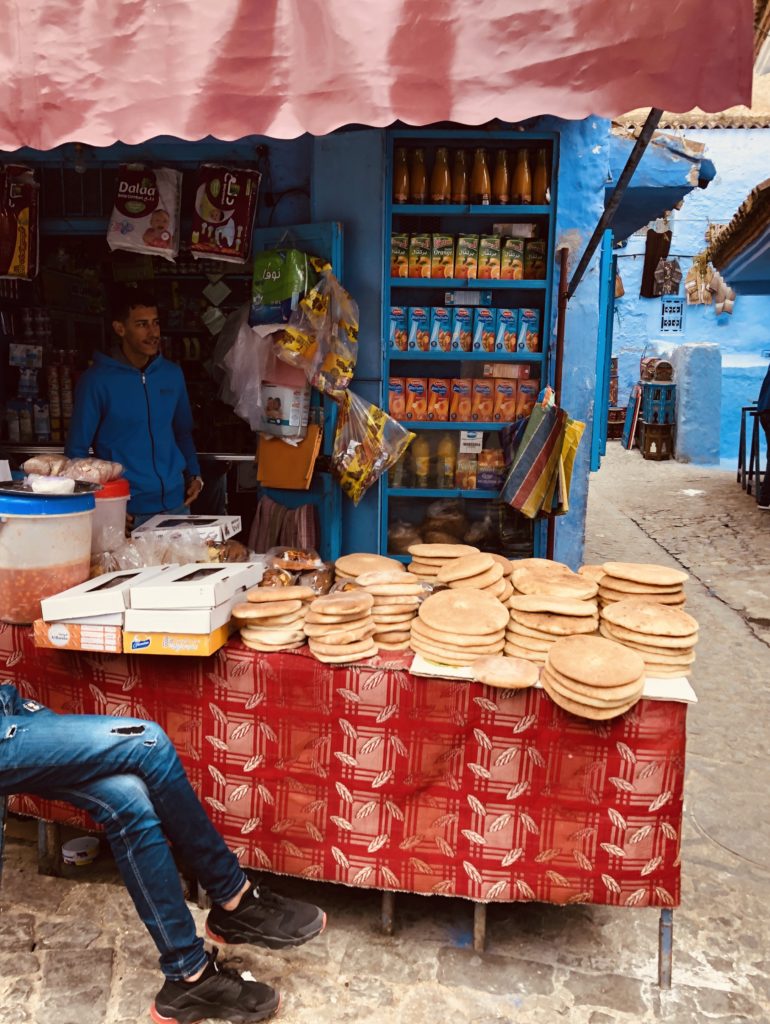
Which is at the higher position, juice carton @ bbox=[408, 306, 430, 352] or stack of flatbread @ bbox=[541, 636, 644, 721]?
juice carton @ bbox=[408, 306, 430, 352]

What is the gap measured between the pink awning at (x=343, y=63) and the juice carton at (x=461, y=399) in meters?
2.88

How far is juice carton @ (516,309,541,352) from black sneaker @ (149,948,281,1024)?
3.91 meters

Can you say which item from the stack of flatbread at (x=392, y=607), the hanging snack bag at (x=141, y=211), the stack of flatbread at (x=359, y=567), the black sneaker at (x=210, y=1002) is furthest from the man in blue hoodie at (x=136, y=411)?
the black sneaker at (x=210, y=1002)

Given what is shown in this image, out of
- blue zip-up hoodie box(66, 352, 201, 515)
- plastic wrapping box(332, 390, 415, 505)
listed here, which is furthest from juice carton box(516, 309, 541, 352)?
blue zip-up hoodie box(66, 352, 201, 515)

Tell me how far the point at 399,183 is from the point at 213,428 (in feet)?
7.83

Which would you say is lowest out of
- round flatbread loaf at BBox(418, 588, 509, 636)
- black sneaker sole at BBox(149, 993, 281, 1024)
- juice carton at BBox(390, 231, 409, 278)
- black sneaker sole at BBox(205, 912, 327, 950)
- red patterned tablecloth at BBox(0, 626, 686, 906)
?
black sneaker sole at BBox(149, 993, 281, 1024)

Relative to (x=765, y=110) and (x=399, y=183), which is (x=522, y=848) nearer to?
(x=399, y=183)

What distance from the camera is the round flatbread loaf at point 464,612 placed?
256 centimetres

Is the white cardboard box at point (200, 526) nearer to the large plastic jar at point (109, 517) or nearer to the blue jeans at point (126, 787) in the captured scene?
the large plastic jar at point (109, 517)

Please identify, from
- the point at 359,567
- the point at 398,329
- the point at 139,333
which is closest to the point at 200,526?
the point at 359,567

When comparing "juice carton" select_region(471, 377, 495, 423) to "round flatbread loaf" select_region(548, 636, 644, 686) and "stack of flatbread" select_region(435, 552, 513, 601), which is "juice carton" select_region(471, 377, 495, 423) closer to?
"stack of flatbread" select_region(435, 552, 513, 601)

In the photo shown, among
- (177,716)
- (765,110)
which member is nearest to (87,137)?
(177,716)

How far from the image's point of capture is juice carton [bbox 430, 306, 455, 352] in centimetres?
512

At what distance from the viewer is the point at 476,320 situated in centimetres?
513
